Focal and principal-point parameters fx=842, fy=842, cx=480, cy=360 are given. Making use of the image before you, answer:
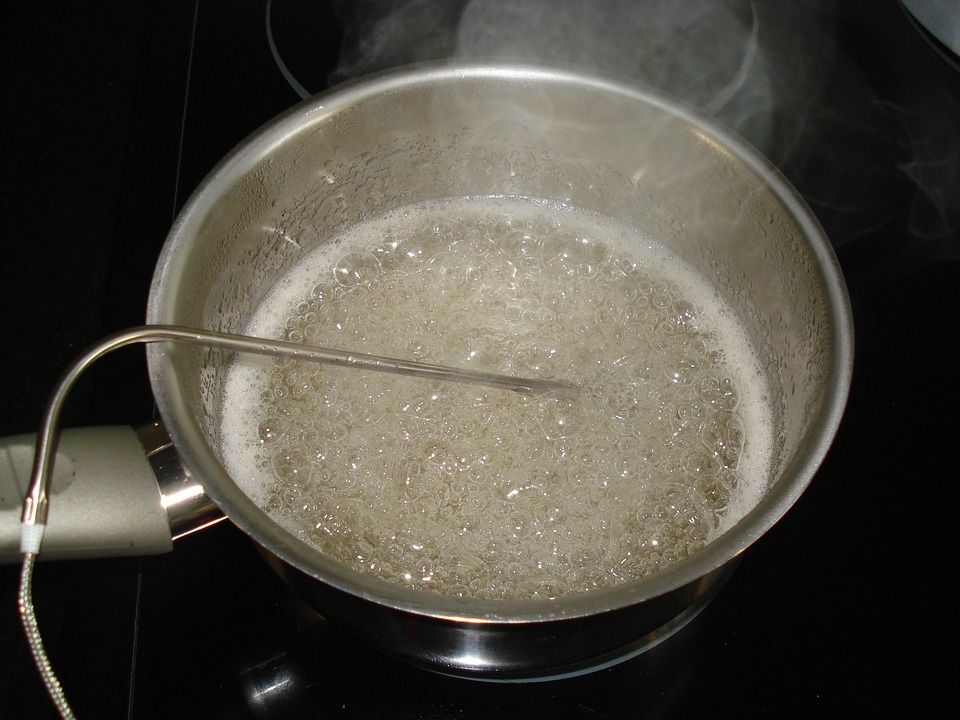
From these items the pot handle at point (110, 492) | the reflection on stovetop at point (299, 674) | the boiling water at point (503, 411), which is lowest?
the reflection on stovetop at point (299, 674)

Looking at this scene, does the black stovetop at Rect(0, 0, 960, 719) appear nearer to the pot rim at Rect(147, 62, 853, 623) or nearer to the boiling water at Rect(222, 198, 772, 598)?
the boiling water at Rect(222, 198, 772, 598)

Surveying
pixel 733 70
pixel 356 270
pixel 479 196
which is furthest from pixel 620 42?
pixel 356 270

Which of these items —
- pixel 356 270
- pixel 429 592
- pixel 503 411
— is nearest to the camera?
pixel 429 592

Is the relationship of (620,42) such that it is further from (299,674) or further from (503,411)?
(299,674)

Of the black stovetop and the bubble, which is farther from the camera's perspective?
the bubble

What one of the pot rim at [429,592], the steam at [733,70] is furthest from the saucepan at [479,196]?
the steam at [733,70]

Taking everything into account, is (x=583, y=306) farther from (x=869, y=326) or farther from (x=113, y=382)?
(x=113, y=382)

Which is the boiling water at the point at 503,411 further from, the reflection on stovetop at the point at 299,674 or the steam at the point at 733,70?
the steam at the point at 733,70

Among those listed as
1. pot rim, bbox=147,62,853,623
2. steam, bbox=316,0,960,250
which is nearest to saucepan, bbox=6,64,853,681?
pot rim, bbox=147,62,853,623
